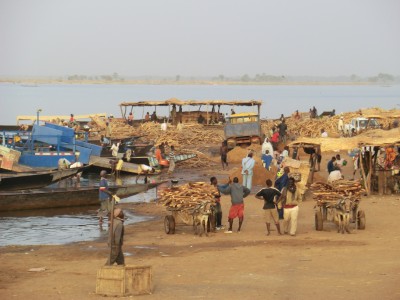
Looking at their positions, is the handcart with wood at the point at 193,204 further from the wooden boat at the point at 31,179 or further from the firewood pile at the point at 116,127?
the firewood pile at the point at 116,127

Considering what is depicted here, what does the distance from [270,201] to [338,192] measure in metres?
1.61

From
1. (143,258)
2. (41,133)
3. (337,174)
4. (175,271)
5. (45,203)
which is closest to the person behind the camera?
(175,271)

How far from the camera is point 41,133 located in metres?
36.3

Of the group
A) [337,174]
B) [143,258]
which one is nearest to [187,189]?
[143,258]

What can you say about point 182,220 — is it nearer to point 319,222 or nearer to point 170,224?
point 170,224

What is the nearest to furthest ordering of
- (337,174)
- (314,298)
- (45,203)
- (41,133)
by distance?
(314,298) → (337,174) → (45,203) → (41,133)

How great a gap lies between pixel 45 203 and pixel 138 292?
1341 cm

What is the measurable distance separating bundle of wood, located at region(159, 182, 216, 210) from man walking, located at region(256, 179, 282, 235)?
118cm

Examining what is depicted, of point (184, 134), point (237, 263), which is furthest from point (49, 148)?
point (237, 263)

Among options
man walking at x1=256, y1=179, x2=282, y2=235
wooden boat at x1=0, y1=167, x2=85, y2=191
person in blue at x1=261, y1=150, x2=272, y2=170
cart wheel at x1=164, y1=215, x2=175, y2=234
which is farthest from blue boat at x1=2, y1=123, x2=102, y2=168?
man walking at x1=256, y1=179, x2=282, y2=235

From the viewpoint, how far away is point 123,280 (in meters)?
13.5

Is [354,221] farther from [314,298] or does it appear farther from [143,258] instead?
[314,298]

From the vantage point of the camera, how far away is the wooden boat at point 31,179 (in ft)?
95.3

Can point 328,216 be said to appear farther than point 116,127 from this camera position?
No
